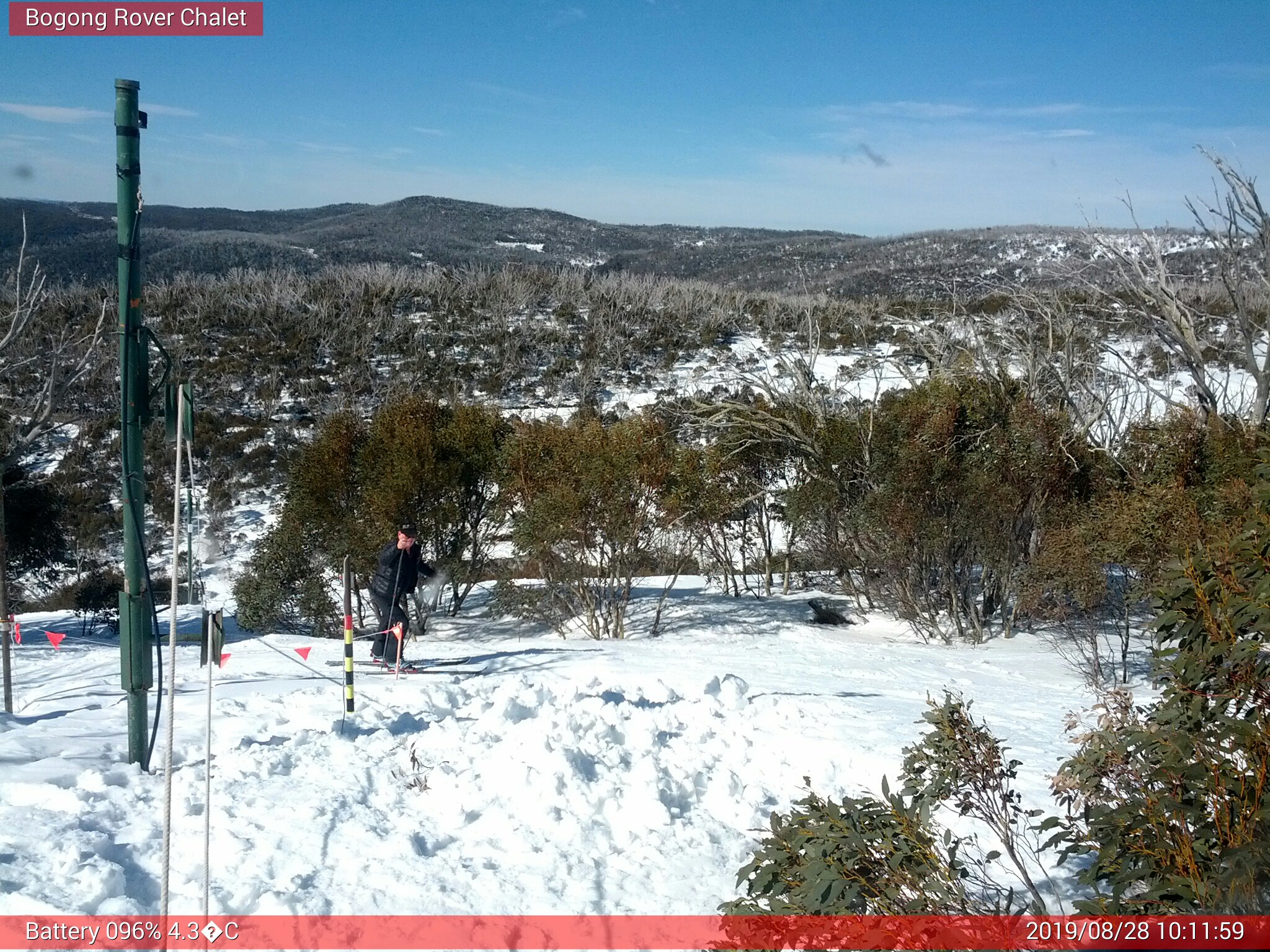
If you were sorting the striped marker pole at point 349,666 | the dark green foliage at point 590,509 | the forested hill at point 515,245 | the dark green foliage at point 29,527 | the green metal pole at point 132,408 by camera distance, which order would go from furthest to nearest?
1. the forested hill at point 515,245
2. the dark green foliage at point 29,527
3. the dark green foliage at point 590,509
4. the striped marker pole at point 349,666
5. the green metal pole at point 132,408

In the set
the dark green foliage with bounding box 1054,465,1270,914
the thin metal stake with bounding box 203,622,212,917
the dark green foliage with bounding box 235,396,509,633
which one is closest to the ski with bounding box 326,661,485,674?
the thin metal stake with bounding box 203,622,212,917

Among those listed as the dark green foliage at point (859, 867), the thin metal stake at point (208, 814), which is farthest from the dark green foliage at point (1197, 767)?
the thin metal stake at point (208, 814)

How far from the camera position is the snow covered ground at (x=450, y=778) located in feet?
14.2

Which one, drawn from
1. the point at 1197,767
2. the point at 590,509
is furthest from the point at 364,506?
the point at 1197,767

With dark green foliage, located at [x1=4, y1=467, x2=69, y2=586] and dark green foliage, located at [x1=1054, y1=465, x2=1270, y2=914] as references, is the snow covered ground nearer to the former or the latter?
dark green foliage, located at [x1=1054, y1=465, x2=1270, y2=914]

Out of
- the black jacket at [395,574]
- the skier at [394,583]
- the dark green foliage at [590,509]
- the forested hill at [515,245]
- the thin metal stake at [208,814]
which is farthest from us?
the forested hill at [515,245]

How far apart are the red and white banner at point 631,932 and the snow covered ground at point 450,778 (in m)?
0.11

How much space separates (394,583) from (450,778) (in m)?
4.24

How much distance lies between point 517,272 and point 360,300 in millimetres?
12352

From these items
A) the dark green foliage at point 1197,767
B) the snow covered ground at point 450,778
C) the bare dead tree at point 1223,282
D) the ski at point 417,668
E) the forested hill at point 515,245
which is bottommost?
the ski at point 417,668

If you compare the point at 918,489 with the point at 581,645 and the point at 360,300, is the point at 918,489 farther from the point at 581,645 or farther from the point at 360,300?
the point at 360,300

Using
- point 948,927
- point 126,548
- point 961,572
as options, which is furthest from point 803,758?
point 961,572

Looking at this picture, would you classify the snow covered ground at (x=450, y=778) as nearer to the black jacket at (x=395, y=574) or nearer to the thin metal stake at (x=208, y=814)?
the thin metal stake at (x=208, y=814)

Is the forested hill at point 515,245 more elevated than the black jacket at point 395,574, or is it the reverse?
the forested hill at point 515,245
